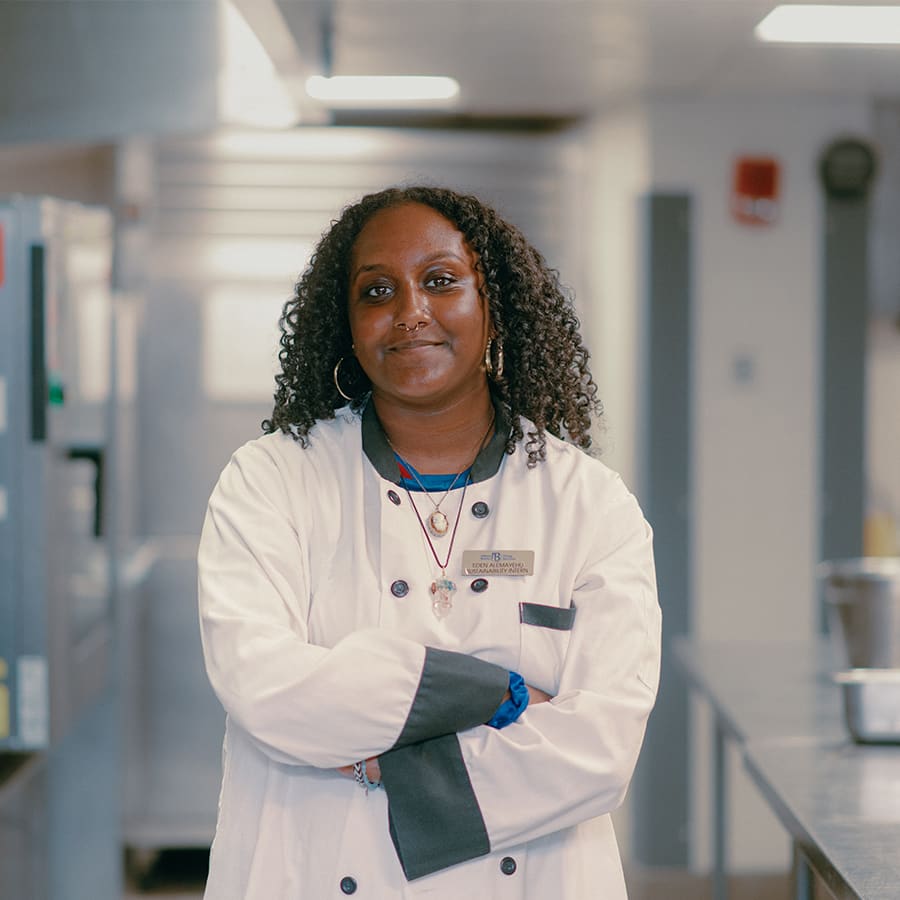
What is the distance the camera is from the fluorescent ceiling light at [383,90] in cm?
341

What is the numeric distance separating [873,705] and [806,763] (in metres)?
0.17

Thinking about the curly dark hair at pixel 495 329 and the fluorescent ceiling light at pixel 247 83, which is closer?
the curly dark hair at pixel 495 329

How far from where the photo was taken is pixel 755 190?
3756 mm

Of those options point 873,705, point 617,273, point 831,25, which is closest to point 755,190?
point 617,273

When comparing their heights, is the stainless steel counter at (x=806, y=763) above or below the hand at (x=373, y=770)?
below

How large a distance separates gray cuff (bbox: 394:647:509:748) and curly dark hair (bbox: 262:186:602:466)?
32 cm

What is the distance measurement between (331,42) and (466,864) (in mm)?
2185

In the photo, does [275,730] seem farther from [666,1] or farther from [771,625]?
[771,625]

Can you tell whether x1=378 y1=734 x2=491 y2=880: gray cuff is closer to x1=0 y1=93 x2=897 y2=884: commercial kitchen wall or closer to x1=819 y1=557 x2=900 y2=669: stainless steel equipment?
x1=819 y1=557 x2=900 y2=669: stainless steel equipment

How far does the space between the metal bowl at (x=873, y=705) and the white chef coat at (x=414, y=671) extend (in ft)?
2.56

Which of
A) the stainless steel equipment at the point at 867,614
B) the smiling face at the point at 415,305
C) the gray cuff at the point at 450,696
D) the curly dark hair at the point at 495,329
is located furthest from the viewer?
the stainless steel equipment at the point at 867,614

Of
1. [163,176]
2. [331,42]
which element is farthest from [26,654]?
[163,176]

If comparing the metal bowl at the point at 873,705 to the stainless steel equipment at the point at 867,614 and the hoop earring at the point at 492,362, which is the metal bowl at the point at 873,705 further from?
the hoop earring at the point at 492,362

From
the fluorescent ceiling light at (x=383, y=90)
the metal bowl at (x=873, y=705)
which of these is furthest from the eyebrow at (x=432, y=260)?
the fluorescent ceiling light at (x=383, y=90)
